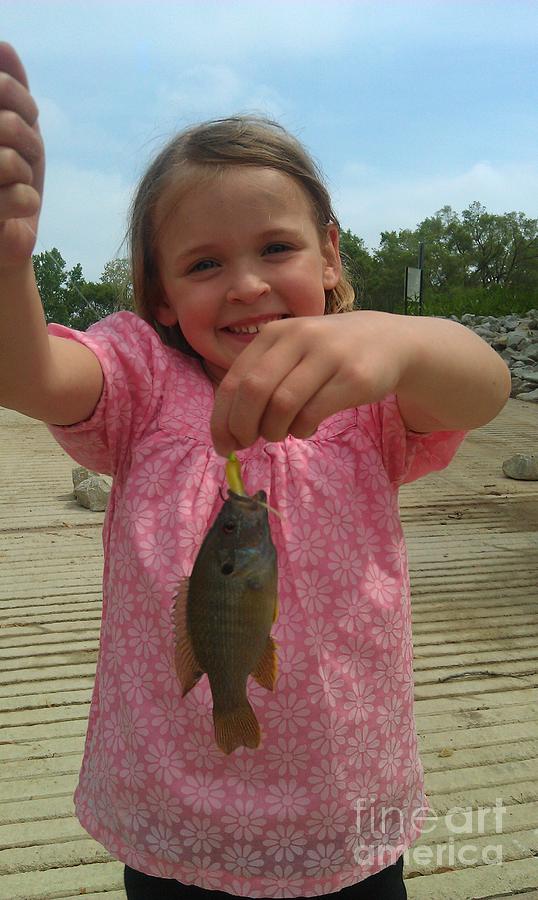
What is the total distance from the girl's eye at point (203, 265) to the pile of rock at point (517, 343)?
469 inches

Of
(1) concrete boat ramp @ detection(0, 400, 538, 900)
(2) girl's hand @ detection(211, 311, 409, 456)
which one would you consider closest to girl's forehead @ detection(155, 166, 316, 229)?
(2) girl's hand @ detection(211, 311, 409, 456)

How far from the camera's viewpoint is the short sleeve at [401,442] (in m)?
1.90

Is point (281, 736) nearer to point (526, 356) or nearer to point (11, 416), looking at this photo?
point (11, 416)

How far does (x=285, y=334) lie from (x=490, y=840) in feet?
7.77

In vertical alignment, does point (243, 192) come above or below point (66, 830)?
above

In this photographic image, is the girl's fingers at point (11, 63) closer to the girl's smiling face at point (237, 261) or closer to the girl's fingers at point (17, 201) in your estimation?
the girl's fingers at point (17, 201)

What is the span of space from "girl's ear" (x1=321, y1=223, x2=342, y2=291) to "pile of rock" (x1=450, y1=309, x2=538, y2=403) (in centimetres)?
1142

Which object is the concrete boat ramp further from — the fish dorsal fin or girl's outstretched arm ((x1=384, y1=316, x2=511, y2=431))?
girl's outstretched arm ((x1=384, y1=316, x2=511, y2=431))

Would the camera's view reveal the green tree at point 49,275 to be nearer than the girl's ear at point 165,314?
No

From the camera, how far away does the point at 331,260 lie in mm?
2225

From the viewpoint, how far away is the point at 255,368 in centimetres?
123

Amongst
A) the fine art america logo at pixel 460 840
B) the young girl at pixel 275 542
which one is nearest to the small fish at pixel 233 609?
the young girl at pixel 275 542

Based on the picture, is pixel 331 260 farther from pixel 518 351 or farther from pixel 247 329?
pixel 518 351

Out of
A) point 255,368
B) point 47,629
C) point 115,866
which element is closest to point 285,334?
point 255,368
